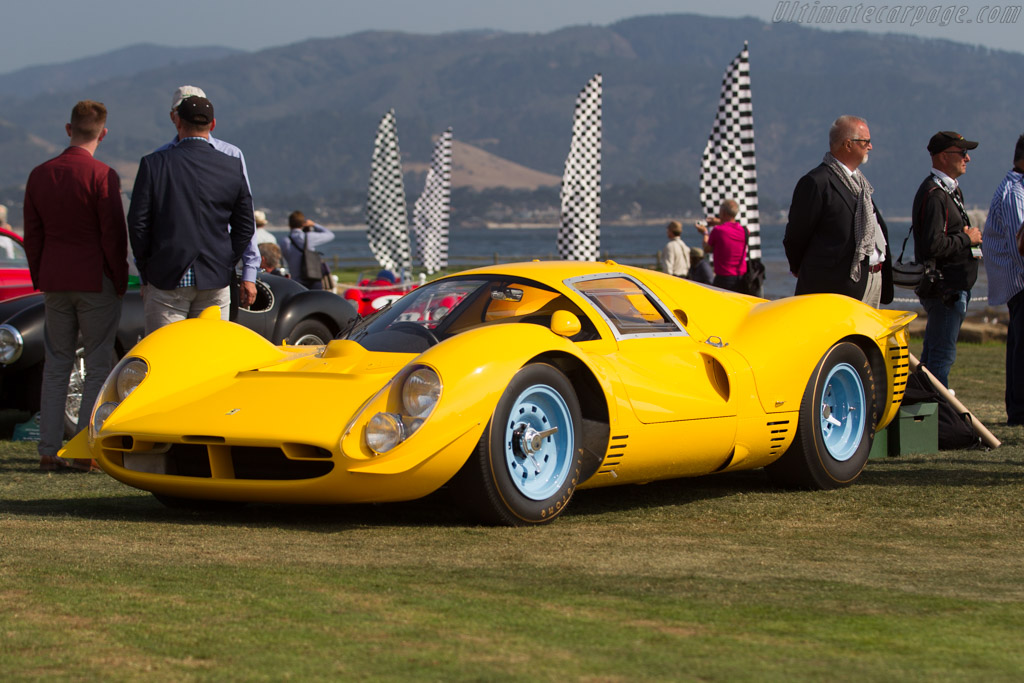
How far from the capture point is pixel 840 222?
8.02 m

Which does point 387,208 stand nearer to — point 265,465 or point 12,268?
point 12,268

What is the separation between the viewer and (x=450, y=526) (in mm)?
5562

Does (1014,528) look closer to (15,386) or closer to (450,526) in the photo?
(450,526)

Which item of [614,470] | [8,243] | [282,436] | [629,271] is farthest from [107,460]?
[8,243]

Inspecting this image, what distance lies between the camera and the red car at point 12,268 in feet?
35.4

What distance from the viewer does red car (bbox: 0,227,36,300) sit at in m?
10.8

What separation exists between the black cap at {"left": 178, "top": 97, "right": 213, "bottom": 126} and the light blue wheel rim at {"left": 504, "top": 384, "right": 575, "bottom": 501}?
2972 millimetres

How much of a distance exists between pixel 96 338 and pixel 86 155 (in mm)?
1041

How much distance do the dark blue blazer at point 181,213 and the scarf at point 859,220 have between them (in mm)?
3434

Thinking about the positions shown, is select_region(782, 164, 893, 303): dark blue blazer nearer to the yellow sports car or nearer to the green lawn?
the yellow sports car

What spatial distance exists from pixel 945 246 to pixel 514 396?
4.64m

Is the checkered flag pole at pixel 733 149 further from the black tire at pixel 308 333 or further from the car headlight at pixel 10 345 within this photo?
the car headlight at pixel 10 345

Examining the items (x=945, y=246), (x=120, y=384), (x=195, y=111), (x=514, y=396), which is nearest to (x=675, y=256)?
(x=945, y=246)

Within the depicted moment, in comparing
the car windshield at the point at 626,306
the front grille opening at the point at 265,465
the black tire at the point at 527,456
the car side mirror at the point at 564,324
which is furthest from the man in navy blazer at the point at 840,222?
the front grille opening at the point at 265,465
